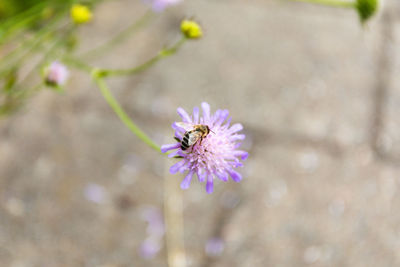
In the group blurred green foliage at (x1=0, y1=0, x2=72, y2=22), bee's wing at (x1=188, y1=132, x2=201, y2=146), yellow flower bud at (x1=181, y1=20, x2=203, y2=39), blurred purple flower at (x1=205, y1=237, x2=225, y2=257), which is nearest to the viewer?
bee's wing at (x1=188, y1=132, x2=201, y2=146)

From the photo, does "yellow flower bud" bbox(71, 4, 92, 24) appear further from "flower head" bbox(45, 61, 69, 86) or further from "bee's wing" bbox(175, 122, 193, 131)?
"bee's wing" bbox(175, 122, 193, 131)

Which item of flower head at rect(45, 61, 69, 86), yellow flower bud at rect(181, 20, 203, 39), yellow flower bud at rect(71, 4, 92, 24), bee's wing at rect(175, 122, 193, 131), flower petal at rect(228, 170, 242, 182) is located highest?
yellow flower bud at rect(71, 4, 92, 24)

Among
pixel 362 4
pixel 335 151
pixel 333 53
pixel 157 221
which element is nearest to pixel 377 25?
pixel 333 53

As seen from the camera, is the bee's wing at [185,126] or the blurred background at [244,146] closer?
the bee's wing at [185,126]

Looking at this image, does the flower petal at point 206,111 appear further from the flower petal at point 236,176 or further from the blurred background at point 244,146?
the blurred background at point 244,146

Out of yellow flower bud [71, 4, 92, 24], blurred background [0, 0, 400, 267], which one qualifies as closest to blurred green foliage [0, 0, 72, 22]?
blurred background [0, 0, 400, 267]

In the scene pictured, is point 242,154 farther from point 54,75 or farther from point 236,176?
point 54,75

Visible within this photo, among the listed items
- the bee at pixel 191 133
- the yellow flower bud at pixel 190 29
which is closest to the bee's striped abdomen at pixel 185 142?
the bee at pixel 191 133

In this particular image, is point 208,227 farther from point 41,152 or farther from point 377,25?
point 377,25
